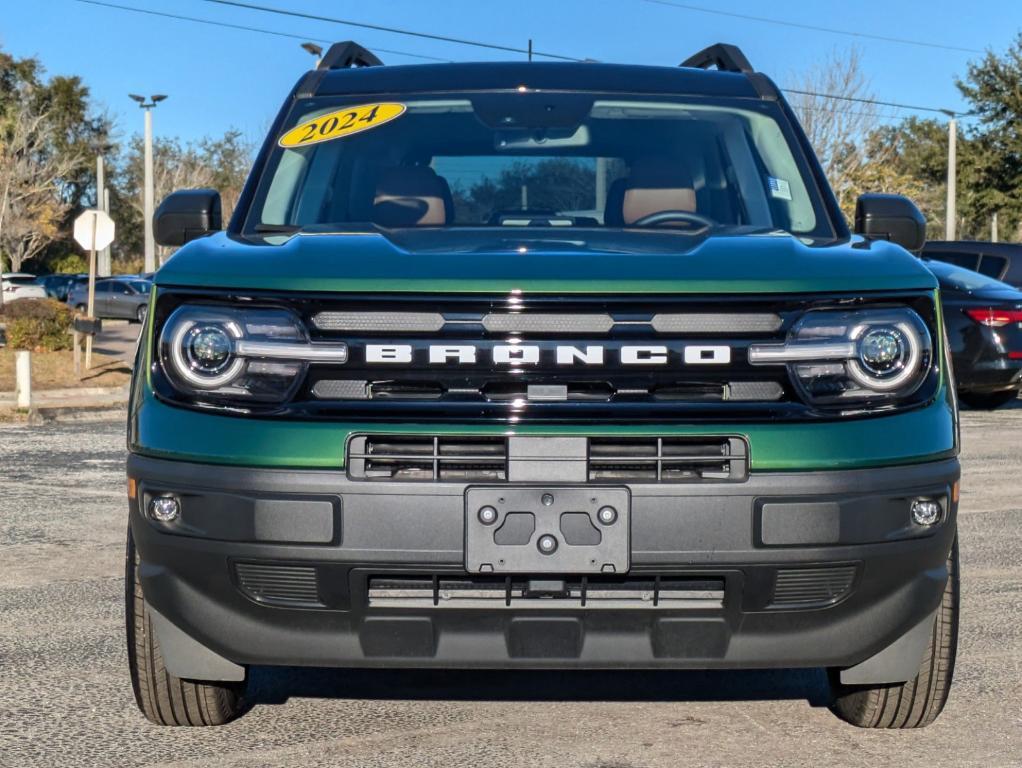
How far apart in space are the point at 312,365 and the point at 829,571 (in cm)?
129

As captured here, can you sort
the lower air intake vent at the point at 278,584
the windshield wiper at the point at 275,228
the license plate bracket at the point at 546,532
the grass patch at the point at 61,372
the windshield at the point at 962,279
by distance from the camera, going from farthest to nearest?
the grass patch at the point at 61,372 < the windshield at the point at 962,279 < the windshield wiper at the point at 275,228 < the lower air intake vent at the point at 278,584 < the license plate bracket at the point at 546,532

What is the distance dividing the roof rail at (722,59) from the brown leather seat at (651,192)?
2.05 feet

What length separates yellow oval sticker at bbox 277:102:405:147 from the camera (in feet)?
16.9

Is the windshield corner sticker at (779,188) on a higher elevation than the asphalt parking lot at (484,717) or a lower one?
higher

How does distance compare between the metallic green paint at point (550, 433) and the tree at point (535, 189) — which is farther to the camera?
the tree at point (535, 189)

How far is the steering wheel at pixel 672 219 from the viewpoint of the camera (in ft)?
16.1

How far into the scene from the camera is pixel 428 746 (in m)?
4.27

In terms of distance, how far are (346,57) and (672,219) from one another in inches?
63.3

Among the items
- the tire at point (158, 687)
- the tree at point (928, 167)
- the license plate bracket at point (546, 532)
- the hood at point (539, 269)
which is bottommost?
the tire at point (158, 687)

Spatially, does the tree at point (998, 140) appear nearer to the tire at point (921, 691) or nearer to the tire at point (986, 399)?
the tire at point (986, 399)

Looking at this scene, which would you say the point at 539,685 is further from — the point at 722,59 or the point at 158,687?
the point at 722,59

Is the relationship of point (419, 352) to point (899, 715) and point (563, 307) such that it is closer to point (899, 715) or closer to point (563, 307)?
point (563, 307)

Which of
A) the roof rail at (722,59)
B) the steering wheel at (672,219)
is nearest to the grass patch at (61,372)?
the roof rail at (722,59)

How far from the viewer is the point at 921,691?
4.25 meters
